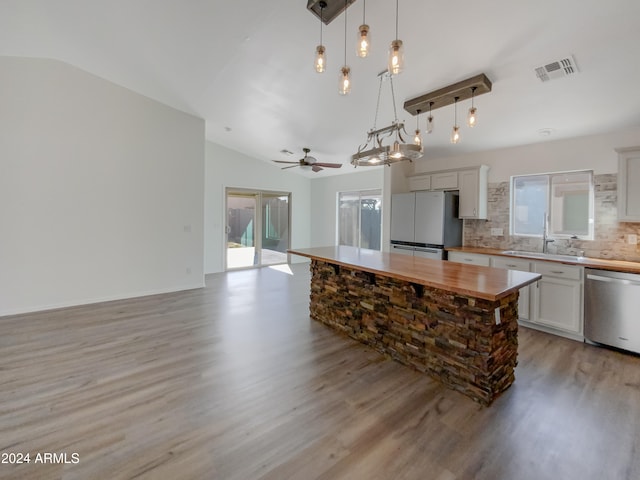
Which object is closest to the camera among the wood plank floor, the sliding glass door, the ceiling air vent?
the wood plank floor

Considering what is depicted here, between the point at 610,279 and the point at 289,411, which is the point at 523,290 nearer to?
the point at 610,279

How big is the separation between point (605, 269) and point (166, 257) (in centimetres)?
607

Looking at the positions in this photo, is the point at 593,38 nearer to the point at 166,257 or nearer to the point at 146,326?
the point at 146,326

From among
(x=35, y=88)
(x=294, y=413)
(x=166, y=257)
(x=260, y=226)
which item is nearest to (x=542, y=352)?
(x=294, y=413)

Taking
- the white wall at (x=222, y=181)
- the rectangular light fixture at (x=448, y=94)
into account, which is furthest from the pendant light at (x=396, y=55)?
the white wall at (x=222, y=181)

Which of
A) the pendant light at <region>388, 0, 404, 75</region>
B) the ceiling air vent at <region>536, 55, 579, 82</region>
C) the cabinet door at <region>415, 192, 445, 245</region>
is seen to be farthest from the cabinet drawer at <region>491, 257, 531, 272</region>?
the pendant light at <region>388, 0, 404, 75</region>

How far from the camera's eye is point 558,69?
8.70 ft

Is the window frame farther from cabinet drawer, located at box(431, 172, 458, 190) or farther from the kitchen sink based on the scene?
cabinet drawer, located at box(431, 172, 458, 190)

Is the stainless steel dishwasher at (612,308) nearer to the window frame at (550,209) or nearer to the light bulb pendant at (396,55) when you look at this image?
the window frame at (550,209)

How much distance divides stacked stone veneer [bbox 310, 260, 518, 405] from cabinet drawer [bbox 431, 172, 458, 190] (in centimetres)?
260

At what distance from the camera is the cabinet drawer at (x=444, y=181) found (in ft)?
15.6

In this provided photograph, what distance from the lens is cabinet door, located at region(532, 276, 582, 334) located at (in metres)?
3.28

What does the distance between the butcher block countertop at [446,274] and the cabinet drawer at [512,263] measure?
4.33ft

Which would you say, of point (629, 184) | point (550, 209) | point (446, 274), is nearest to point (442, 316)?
point (446, 274)
